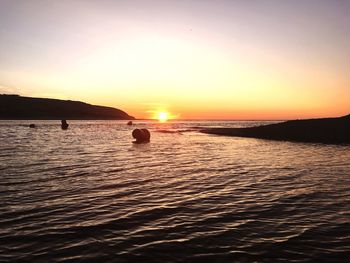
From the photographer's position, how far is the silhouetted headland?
59.2 metres

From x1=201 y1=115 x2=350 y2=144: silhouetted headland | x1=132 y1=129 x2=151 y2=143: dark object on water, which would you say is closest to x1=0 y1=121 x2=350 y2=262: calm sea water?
x1=132 y1=129 x2=151 y2=143: dark object on water

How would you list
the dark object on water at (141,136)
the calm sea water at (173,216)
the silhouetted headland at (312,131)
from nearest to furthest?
1. the calm sea water at (173,216)
2. the silhouetted headland at (312,131)
3. the dark object on water at (141,136)

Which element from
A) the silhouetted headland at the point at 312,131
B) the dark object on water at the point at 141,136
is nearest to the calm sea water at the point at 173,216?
the dark object on water at the point at 141,136

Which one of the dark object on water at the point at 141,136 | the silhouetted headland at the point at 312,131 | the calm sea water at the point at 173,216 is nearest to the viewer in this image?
the calm sea water at the point at 173,216

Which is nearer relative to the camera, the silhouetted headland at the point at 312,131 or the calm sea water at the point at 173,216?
the calm sea water at the point at 173,216

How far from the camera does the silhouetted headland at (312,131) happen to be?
5919 cm

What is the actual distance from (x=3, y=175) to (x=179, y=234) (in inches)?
653

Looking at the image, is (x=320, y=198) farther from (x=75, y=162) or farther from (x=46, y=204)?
(x=75, y=162)

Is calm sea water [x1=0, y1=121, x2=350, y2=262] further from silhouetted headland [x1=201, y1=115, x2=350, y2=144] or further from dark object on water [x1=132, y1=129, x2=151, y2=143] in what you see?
silhouetted headland [x1=201, y1=115, x2=350, y2=144]

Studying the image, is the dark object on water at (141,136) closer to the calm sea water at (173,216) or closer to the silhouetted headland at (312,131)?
the silhouetted headland at (312,131)

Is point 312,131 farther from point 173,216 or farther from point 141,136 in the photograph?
point 173,216

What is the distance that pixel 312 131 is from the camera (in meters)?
64.8

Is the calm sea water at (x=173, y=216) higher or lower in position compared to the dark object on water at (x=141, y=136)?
lower

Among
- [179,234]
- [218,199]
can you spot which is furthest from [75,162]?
[179,234]
